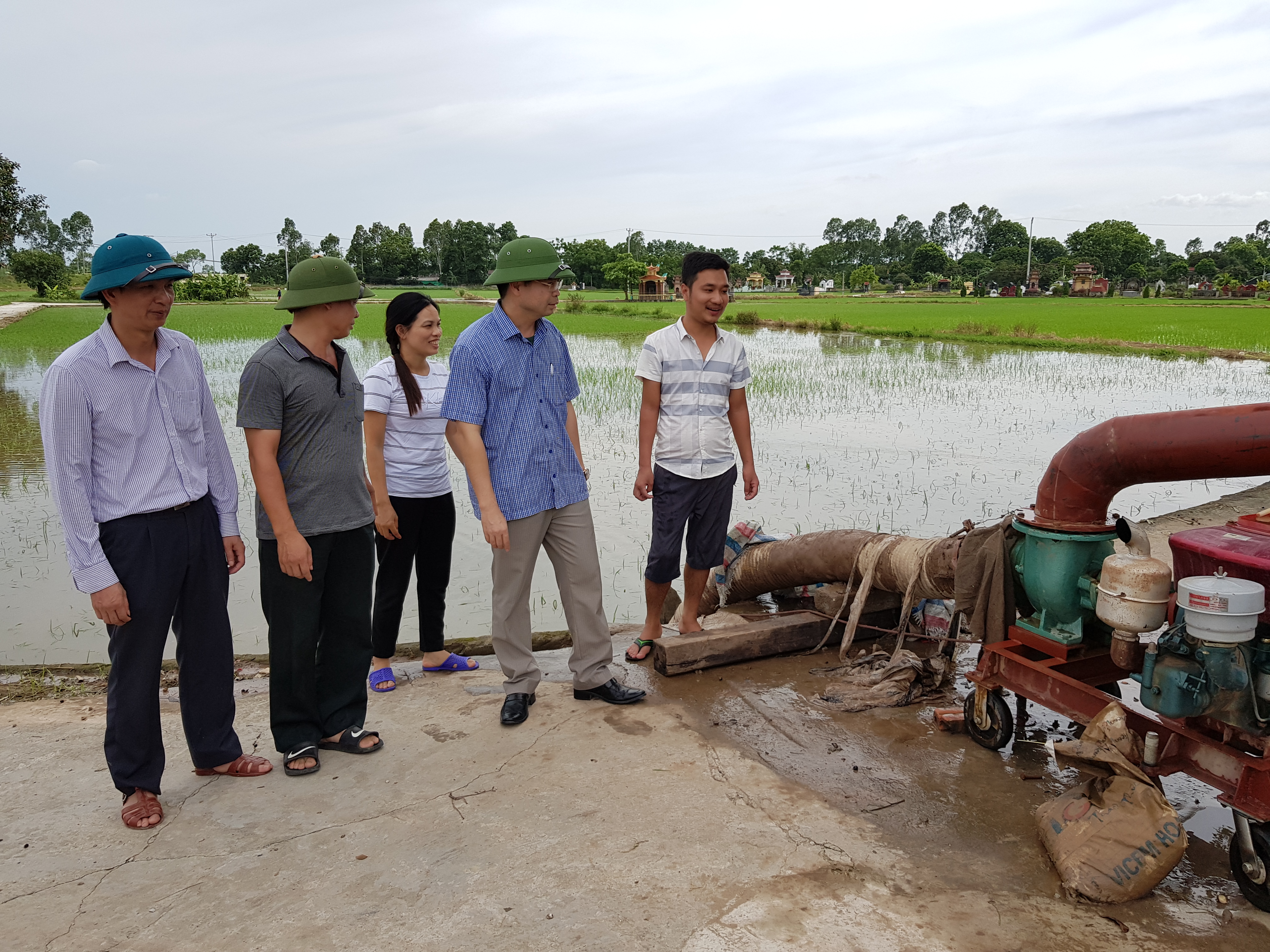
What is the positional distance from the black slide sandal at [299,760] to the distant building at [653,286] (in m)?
51.6

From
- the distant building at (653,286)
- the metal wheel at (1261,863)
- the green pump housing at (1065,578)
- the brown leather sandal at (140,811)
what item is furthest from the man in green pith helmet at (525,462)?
the distant building at (653,286)

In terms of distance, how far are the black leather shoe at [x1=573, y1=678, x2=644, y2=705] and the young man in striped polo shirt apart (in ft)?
2.22

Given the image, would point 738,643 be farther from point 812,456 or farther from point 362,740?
point 812,456

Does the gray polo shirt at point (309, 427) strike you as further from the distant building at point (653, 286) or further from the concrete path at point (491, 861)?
the distant building at point (653, 286)

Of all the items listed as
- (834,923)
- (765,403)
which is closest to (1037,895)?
(834,923)

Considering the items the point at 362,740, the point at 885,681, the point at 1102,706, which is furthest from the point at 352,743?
the point at 1102,706

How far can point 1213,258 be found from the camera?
75.1 metres

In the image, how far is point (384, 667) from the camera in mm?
3904

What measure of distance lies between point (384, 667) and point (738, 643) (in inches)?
64.6

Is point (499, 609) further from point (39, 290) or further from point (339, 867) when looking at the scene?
point (39, 290)

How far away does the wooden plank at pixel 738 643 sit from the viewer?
3.91m

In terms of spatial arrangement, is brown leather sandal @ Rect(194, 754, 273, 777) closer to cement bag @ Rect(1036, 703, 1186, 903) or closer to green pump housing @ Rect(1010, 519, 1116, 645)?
cement bag @ Rect(1036, 703, 1186, 903)

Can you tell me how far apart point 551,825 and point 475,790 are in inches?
14.3

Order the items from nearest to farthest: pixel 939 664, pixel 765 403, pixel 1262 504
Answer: pixel 939 664, pixel 1262 504, pixel 765 403
